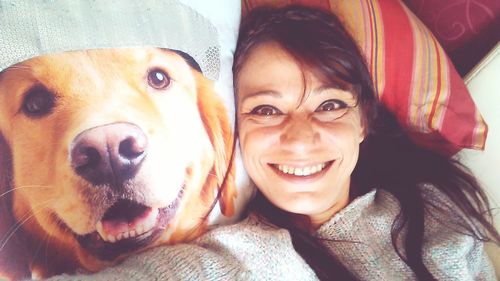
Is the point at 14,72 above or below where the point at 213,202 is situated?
above

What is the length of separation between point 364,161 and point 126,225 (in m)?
0.67

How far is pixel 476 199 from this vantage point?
1020 mm

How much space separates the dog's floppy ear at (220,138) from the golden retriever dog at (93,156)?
2 centimetres

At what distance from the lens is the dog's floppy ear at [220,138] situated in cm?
74

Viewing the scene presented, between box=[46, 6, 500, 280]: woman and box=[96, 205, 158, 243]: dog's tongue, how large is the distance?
93 millimetres

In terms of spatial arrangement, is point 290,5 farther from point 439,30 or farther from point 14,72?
point 14,72

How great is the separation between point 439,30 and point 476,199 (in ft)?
1.41

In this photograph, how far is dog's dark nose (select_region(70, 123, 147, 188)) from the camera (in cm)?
59

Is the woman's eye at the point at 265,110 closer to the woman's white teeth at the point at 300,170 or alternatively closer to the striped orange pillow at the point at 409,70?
the woman's white teeth at the point at 300,170

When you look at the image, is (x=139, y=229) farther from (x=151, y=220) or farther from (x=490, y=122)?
(x=490, y=122)

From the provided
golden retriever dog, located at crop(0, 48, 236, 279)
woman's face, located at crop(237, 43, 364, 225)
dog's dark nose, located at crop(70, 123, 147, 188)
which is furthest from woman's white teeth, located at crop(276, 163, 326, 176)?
dog's dark nose, located at crop(70, 123, 147, 188)

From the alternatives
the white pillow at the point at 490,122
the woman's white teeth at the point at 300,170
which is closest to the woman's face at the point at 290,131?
the woman's white teeth at the point at 300,170

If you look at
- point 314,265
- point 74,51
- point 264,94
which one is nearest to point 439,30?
point 264,94

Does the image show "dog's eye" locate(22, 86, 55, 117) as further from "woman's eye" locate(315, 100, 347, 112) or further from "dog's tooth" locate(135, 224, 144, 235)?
"woman's eye" locate(315, 100, 347, 112)
